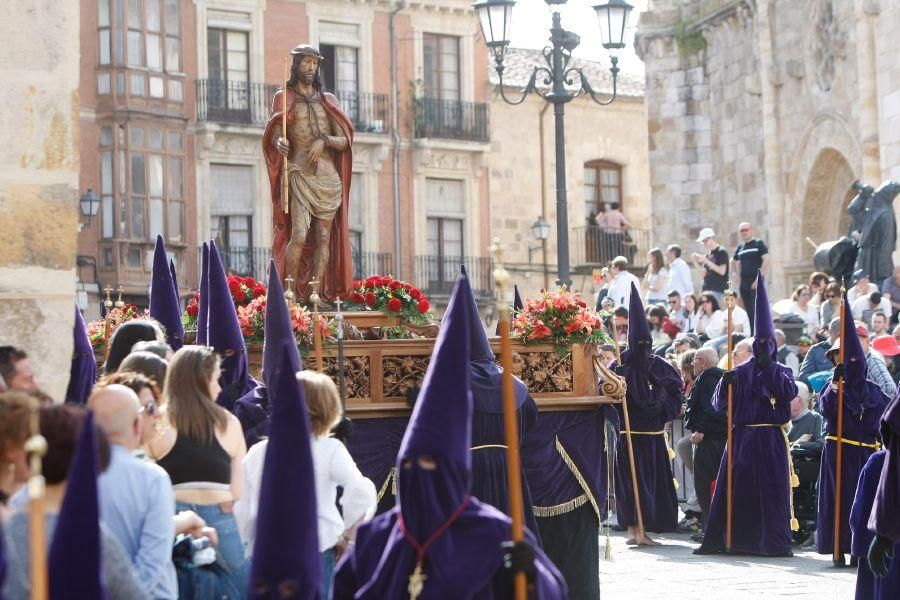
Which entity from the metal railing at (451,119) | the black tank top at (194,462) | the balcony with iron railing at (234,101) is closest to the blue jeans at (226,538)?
the black tank top at (194,462)

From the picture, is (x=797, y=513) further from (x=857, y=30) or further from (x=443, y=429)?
(x=857, y=30)

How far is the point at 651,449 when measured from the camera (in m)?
15.2

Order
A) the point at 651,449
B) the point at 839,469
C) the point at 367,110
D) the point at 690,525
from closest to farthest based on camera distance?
the point at 839,469 → the point at 651,449 → the point at 690,525 → the point at 367,110

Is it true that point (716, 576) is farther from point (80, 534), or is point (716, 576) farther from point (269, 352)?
point (80, 534)

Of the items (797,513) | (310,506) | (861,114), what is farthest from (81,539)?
(861,114)

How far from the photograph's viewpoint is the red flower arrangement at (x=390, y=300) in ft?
39.1

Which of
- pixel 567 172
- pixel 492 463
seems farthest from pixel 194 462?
pixel 567 172

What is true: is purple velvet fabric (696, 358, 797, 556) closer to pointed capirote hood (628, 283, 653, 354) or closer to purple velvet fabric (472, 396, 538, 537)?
pointed capirote hood (628, 283, 653, 354)

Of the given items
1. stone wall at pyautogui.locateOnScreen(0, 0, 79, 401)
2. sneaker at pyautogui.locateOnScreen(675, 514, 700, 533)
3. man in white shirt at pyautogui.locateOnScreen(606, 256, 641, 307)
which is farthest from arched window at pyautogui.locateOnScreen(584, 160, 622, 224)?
stone wall at pyautogui.locateOnScreen(0, 0, 79, 401)

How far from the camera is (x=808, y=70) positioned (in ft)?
87.6

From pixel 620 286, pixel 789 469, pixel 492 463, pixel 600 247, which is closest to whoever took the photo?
pixel 492 463

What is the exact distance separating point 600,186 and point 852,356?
30.2 meters

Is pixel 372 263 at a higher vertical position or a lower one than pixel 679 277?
higher

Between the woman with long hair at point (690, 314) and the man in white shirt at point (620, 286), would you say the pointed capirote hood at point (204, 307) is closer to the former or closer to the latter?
the man in white shirt at point (620, 286)
